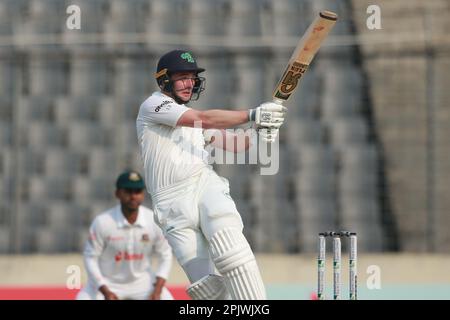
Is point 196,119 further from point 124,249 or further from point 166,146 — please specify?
point 124,249

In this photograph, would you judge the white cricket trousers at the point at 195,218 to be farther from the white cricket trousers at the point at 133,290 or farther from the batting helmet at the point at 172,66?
the white cricket trousers at the point at 133,290

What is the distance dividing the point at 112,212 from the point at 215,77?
7.95ft

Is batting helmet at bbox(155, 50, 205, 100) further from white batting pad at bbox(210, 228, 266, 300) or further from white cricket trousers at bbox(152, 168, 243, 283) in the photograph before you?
white batting pad at bbox(210, 228, 266, 300)

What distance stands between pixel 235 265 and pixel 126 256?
3.18m

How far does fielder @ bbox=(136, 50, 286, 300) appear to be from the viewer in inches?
227

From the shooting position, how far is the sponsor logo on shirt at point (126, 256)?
882 cm

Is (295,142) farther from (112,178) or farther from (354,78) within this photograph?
(112,178)

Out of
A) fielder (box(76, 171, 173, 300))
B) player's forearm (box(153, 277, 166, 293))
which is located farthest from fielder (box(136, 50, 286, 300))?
player's forearm (box(153, 277, 166, 293))

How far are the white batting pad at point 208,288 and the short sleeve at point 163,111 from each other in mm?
758

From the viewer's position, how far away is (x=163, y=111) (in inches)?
234

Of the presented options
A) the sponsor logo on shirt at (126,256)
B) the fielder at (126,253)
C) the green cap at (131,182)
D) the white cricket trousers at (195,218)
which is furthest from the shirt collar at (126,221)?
the white cricket trousers at (195,218)

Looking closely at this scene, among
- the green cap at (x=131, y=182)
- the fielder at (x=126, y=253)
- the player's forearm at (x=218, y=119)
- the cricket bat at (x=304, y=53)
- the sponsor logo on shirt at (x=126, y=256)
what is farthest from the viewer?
the sponsor logo on shirt at (x=126, y=256)

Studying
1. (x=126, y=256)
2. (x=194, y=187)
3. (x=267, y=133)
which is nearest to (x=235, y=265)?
(x=194, y=187)
